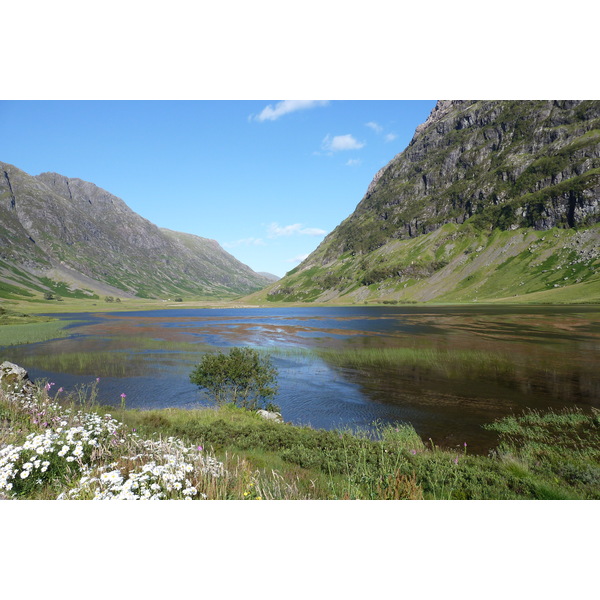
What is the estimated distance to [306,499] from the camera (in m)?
6.05

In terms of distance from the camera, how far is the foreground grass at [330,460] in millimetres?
6266

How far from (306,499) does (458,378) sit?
3146 cm

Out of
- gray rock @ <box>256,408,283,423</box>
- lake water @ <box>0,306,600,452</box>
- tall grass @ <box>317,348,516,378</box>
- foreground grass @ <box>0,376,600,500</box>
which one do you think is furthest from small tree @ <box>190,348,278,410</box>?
→ tall grass @ <box>317,348,516,378</box>

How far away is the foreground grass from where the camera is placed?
6.27 metres

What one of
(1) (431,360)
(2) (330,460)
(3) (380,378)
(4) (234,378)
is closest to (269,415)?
(4) (234,378)

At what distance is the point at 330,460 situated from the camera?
34.3 feet

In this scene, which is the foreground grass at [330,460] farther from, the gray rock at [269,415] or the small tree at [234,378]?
the small tree at [234,378]

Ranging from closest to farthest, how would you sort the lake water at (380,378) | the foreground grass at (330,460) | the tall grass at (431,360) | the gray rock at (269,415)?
the foreground grass at (330,460) → the gray rock at (269,415) → the lake water at (380,378) → the tall grass at (431,360)

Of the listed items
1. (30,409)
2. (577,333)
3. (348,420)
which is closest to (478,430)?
(348,420)

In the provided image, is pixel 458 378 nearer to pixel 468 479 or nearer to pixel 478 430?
pixel 478 430

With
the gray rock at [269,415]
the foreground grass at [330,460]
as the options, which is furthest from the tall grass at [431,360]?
the gray rock at [269,415]

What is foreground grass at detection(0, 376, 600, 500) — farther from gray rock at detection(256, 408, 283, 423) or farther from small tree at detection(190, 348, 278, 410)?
small tree at detection(190, 348, 278, 410)

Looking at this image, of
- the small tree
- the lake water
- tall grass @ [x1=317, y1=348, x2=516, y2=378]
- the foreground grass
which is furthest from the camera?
tall grass @ [x1=317, y1=348, x2=516, y2=378]

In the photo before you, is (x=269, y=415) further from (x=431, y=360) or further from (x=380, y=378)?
(x=431, y=360)
